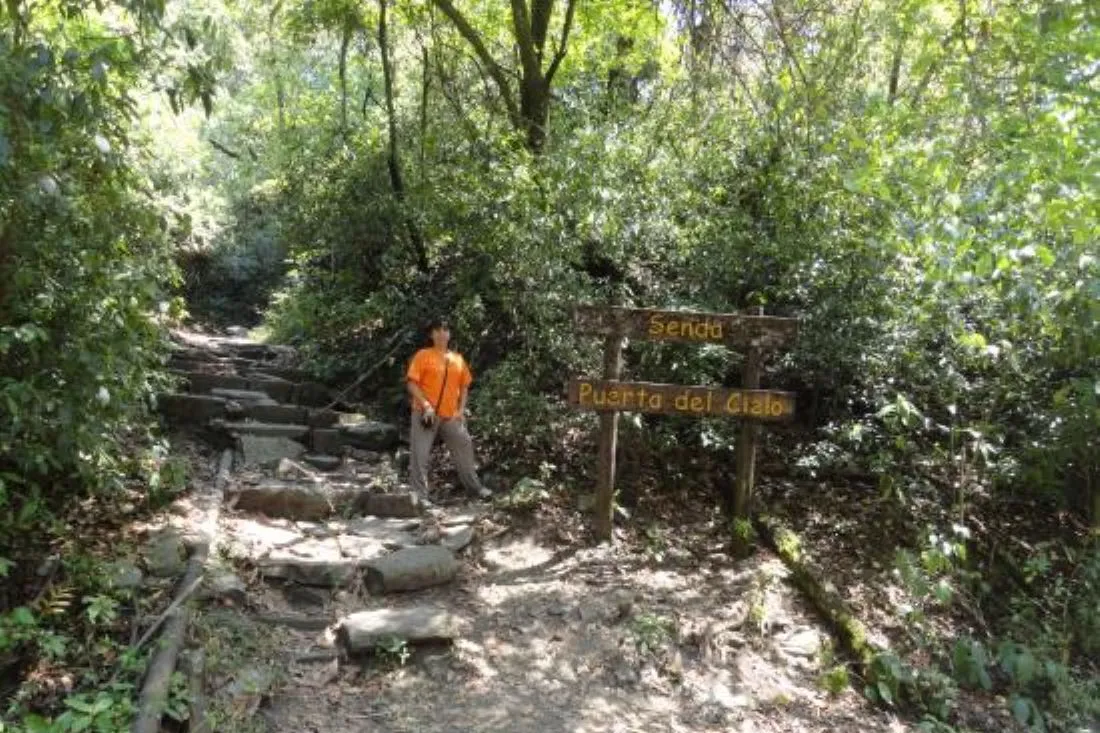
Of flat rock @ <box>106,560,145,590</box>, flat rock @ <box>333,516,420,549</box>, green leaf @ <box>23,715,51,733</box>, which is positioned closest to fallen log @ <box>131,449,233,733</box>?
flat rock @ <box>106,560,145,590</box>

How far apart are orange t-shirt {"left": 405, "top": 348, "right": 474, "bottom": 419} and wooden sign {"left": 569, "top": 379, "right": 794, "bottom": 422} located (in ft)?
5.43

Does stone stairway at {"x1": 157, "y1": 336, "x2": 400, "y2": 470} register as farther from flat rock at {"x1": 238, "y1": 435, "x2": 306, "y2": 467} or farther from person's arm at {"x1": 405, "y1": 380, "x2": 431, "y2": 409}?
person's arm at {"x1": 405, "y1": 380, "x2": 431, "y2": 409}

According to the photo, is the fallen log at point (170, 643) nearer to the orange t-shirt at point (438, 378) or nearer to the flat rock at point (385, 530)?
the flat rock at point (385, 530)

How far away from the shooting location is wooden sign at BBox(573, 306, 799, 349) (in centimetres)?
740

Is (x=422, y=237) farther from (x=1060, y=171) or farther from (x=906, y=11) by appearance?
(x=1060, y=171)

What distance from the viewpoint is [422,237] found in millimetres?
11906

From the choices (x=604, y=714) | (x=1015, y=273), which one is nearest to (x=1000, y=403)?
(x=1015, y=273)

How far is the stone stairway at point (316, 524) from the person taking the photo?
5.90m

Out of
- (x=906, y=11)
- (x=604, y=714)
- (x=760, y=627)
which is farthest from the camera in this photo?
(x=906, y=11)

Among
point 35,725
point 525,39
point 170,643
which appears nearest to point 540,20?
point 525,39

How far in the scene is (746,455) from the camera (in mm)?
7684

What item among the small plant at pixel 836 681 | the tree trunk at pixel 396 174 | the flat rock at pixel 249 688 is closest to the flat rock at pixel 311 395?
the tree trunk at pixel 396 174

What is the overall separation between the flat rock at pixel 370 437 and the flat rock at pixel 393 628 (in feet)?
14.7

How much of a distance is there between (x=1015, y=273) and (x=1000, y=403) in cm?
193
